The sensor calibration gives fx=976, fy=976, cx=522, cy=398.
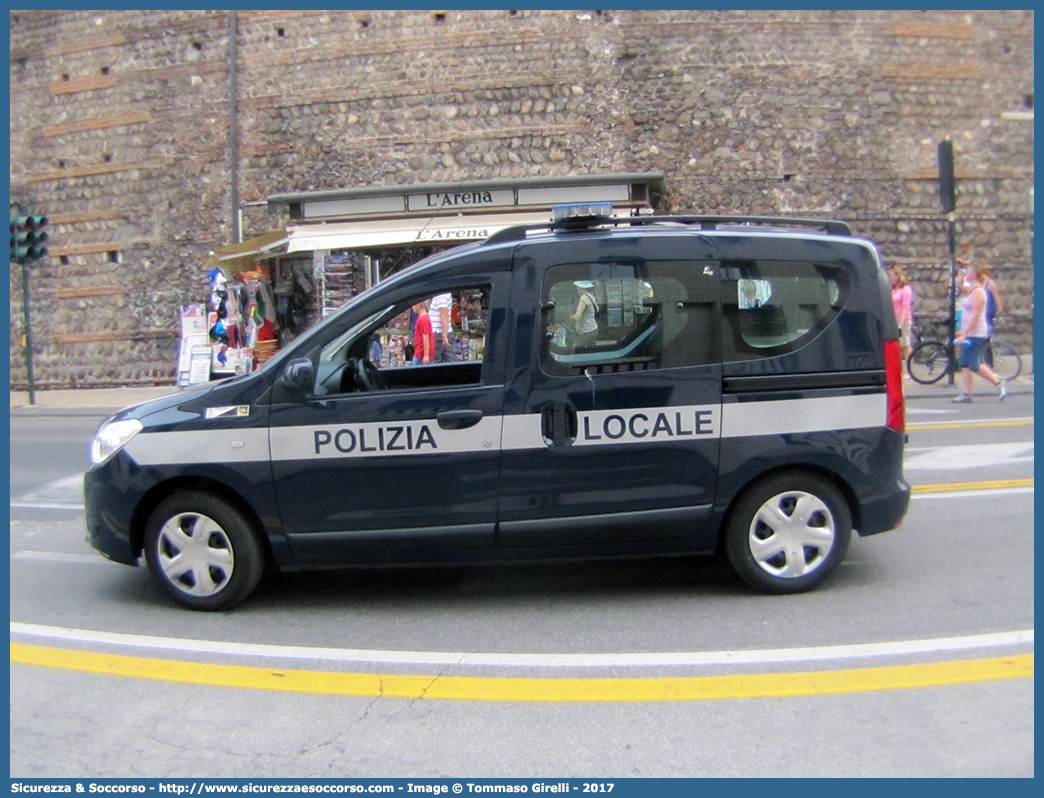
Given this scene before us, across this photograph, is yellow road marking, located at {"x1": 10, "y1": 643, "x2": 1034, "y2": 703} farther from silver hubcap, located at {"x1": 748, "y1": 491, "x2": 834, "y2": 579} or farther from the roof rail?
the roof rail

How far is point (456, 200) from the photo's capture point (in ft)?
59.5

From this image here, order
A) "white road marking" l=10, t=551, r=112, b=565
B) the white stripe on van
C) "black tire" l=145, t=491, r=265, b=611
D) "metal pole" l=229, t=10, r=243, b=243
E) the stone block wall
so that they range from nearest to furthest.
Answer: the white stripe on van < "black tire" l=145, t=491, r=265, b=611 < "white road marking" l=10, t=551, r=112, b=565 < the stone block wall < "metal pole" l=229, t=10, r=243, b=243

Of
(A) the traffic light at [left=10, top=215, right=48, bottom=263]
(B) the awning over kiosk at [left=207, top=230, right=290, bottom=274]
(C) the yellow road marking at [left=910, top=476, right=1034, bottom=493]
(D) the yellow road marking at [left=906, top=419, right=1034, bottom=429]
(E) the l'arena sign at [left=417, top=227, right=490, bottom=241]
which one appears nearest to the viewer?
(C) the yellow road marking at [left=910, top=476, right=1034, bottom=493]

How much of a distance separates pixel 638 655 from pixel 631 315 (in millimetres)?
1865

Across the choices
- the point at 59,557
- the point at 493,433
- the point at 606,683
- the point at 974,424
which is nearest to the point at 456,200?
the point at 974,424

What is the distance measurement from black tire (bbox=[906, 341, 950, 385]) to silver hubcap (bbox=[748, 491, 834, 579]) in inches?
463

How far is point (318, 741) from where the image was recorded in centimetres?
406

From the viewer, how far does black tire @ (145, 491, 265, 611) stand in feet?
18.2

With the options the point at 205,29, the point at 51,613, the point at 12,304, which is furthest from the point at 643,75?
the point at 51,613

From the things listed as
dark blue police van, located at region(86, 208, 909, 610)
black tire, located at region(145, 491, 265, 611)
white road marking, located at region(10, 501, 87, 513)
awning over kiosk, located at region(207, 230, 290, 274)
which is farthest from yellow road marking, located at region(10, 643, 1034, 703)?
awning over kiosk, located at region(207, 230, 290, 274)

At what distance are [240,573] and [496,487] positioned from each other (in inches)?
61.3

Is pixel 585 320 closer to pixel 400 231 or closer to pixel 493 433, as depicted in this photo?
pixel 493 433

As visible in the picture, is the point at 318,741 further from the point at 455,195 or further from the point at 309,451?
the point at 455,195

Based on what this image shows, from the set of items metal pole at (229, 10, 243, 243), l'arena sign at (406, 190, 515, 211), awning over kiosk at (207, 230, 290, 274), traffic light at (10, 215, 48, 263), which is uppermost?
metal pole at (229, 10, 243, 243)
